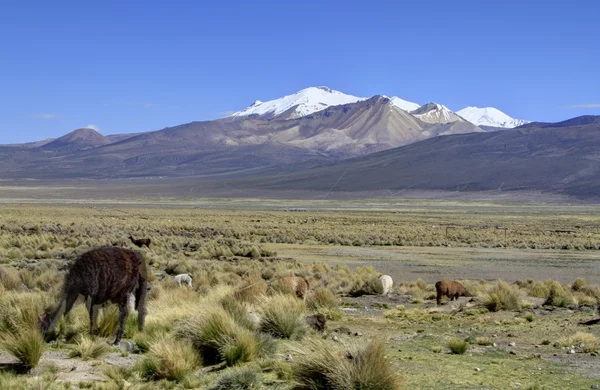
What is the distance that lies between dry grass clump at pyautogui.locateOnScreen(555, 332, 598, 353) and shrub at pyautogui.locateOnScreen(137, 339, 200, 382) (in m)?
5.36

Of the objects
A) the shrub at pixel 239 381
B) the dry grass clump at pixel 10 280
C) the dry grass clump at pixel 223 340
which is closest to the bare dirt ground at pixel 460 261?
the dry grass clump at pixel 10 280

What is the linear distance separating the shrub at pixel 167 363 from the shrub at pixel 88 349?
30.8 inches

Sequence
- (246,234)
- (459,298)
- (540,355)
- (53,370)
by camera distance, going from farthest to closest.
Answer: (246,234)
(459,298)
(540,355)
(53,370)

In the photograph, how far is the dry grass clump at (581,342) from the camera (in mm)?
10680

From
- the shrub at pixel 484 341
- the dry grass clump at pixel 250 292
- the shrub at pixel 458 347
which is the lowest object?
the shrub at pixel 484 341

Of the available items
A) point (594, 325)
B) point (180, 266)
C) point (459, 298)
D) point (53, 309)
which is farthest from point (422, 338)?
point (180, 266)

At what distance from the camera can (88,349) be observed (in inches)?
365

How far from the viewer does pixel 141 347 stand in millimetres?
9961

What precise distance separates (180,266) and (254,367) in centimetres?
1565

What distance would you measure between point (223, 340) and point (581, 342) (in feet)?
17.2

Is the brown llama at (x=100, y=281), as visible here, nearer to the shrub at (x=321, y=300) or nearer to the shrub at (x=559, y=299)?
the shrub at (x=321, y=300)

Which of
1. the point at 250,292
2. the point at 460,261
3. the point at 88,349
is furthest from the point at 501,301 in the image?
the point at 460,261

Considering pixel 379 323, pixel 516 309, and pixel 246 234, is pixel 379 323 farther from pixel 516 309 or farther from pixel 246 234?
pixel 246 234

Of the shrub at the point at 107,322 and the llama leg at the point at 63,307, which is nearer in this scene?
the llama leg at the point at 63,307
